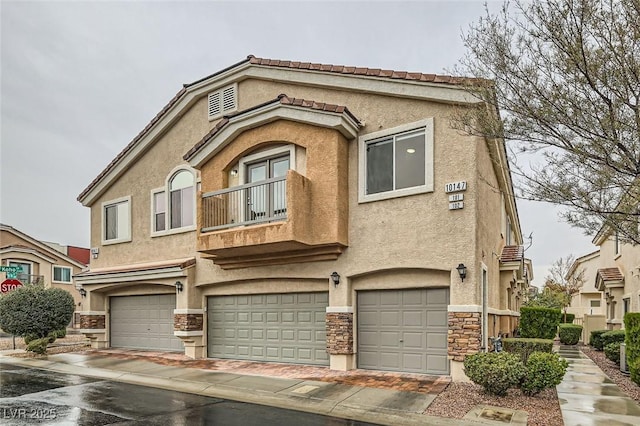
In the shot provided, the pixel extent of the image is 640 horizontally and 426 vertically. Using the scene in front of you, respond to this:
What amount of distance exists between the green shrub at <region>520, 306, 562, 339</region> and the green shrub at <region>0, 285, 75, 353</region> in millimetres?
17561

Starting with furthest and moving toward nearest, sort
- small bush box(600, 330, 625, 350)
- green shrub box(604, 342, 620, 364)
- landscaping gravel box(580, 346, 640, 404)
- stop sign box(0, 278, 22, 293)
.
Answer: stop sign box(0, 278, 22, 293) → small bush box(600, 330, 625, 350) → green shrub box(604, 342, 620, 364) → landscaping gravel box(580, 346, 640, 404)

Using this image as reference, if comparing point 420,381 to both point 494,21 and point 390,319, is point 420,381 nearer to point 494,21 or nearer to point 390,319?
point 390,319

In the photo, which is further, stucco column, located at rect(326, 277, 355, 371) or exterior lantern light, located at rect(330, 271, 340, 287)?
exterior lantern light, located at rect(330, 271, 340, 287)

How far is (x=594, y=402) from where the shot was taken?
9242mm

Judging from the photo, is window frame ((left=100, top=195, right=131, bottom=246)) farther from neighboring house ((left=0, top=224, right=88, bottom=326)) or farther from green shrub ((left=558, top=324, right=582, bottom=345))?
green shrub ((left=558, top=324, right=582, bottom=345))

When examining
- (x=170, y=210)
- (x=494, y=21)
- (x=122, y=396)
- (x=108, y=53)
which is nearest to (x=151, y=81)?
(x=108, y=53)

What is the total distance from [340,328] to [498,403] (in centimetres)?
454

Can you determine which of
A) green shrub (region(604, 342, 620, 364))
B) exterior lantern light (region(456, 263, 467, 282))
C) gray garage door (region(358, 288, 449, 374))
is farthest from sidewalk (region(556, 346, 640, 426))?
exterior lantern light (region(456, 263, 467, 282))

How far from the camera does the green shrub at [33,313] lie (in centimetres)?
1706

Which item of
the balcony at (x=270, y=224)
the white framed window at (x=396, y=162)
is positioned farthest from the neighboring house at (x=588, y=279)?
the balcony at (x=270, y=224)

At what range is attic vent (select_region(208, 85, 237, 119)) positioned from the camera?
15594 millimetres

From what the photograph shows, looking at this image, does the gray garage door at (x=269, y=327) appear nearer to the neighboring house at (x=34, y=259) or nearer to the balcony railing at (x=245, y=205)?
the balcony railing at (x=245, y=205)

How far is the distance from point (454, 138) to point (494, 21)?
12.0ft

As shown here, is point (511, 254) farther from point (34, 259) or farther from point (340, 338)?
point (34, 259)
